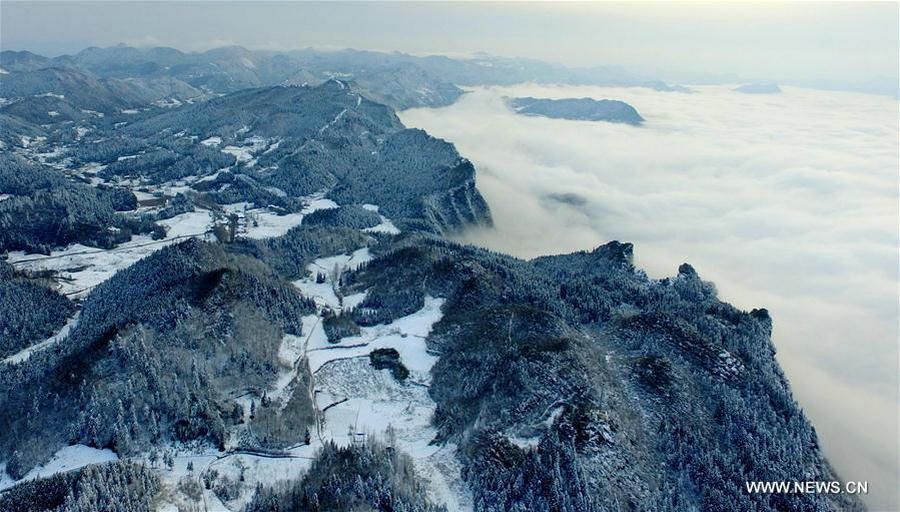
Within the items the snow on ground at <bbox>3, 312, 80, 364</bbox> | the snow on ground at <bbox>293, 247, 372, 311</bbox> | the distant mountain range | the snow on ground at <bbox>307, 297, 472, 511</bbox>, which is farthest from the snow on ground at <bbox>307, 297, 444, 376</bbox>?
the snow on ground at <bbox>3, 312, 80, 364</bbox>

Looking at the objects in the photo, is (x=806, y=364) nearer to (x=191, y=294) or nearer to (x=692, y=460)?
(x=692, y=460)

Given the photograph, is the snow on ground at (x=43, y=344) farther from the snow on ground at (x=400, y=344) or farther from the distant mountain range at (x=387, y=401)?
the snow on ground at (x=400, y=344)

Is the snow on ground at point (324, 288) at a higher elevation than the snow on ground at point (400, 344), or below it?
below

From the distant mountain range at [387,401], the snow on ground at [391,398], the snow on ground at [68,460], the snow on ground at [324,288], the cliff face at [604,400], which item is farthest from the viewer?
the snow on ground at [324,288]

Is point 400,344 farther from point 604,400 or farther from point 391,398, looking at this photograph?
point 604,400

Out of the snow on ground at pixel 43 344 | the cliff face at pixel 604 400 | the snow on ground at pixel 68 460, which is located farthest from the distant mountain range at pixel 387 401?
the snow on ground at pixel 43 344

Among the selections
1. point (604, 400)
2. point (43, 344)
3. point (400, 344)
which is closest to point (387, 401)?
point (400, 344)
